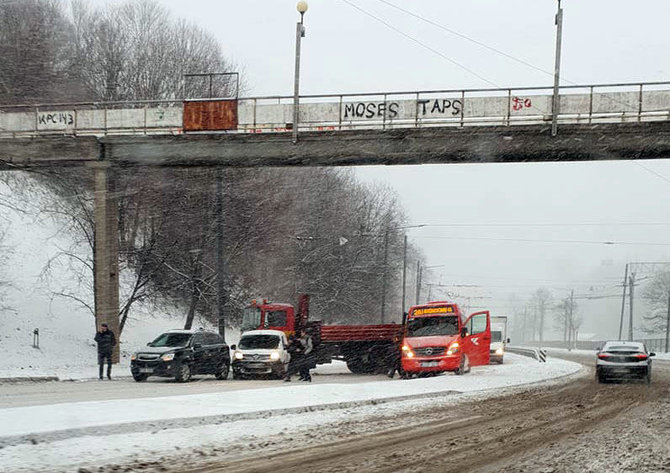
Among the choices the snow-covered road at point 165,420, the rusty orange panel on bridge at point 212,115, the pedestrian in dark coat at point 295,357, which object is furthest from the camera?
the rusty orange panel on bridge at point 212,115

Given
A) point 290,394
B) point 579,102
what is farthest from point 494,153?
point 290,394

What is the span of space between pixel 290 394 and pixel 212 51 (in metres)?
43.7

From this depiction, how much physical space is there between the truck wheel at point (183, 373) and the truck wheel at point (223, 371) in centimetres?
203

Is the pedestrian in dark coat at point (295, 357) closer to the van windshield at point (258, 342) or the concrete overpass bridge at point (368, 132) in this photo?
the van windshield at point (258, 342)

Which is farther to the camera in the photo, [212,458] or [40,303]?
[40,303]

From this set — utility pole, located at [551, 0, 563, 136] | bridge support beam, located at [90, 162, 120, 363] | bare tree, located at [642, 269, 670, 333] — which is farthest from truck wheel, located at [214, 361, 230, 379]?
Answer: bare tree, located at [642, 269, 670, 333]

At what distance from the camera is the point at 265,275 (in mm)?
55094

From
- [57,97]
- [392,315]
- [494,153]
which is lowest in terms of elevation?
[392,315]

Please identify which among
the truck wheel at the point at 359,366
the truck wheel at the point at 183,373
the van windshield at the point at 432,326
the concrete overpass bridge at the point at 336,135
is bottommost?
the truck wheel at the point at 359,366

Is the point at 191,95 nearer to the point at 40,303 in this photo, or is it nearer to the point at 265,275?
the point at 265,275

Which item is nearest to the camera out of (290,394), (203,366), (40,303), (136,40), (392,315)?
(290,394)

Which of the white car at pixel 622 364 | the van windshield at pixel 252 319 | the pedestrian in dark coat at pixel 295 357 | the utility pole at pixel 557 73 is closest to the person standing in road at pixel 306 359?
the pedestrian in dark coat at pixel 295 357

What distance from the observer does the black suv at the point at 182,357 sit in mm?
26062

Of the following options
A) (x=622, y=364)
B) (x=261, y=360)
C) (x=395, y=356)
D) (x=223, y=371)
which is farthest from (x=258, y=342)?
(x=622, y=364)
